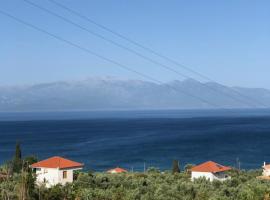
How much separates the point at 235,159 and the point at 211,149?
51.3 ft

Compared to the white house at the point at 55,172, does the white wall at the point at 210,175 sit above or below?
below

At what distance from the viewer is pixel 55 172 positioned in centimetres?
3938

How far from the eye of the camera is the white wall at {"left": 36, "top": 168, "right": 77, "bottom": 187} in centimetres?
3922

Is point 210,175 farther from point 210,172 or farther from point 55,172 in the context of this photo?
point 55,172

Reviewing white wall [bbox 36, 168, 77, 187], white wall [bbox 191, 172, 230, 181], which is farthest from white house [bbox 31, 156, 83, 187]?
white wall [bbox 191, 172, 230, 181]

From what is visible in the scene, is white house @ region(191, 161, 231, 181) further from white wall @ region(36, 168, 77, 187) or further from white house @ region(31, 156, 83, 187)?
white wall @ region(36, 168, 77, 187)

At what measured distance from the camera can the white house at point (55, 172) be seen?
129ft

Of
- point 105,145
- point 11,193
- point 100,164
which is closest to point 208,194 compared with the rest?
point 11,193

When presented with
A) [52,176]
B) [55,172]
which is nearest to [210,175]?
[55,172]

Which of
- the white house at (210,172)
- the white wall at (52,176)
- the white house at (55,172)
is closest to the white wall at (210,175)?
the white house at (210,172)

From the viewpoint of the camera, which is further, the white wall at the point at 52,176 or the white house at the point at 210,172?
the white house at the point at 210,172

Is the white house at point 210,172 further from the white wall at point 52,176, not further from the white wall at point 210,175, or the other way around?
the white wall at point 52,176

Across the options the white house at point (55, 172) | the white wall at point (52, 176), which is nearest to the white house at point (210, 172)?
the white house at point (55, 172)

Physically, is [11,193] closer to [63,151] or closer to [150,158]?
[150,158]
